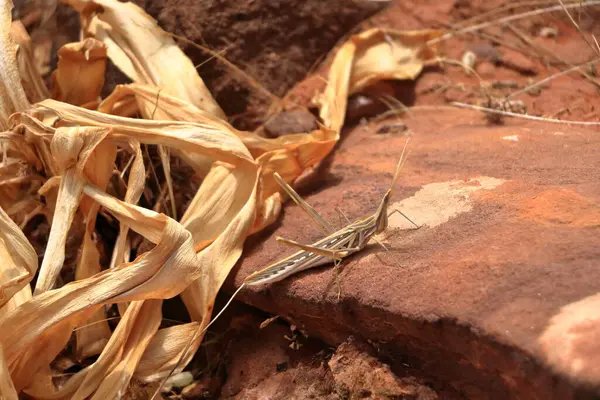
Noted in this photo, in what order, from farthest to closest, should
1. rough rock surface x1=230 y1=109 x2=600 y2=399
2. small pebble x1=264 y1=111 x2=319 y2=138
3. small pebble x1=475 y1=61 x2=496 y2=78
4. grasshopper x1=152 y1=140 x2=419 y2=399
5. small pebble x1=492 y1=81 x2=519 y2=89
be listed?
small pebble x1=475 y1=61 x2=496 y2=78
small pebble x1=492 y1=81 x2=519 y2=89
small pebble x1=264 y1=111 x2=319 y2=138
grasshopper x1=152 y1=140 x2=419 y2=399
rough rock surface x1=230 y1=109 x2=600 y2=399

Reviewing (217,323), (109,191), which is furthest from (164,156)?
(217,323)

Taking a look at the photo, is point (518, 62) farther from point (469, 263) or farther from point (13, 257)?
point (13, 257)

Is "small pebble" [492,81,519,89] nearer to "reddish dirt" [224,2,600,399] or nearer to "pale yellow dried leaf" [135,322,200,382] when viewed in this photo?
"reddish dirt" [224,2,600,399]

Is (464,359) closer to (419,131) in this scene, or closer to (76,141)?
(76,141)

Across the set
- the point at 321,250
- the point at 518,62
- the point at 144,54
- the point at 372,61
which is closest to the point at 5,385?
the point at 321,250

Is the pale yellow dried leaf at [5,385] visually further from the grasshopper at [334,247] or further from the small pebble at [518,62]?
the small pebble at [518,62]

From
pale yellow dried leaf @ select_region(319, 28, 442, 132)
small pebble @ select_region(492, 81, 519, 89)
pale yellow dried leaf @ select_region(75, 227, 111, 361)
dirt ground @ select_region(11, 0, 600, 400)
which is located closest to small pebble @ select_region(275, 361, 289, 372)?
dirt ground @ select_region(11, 0, 600, 400)
